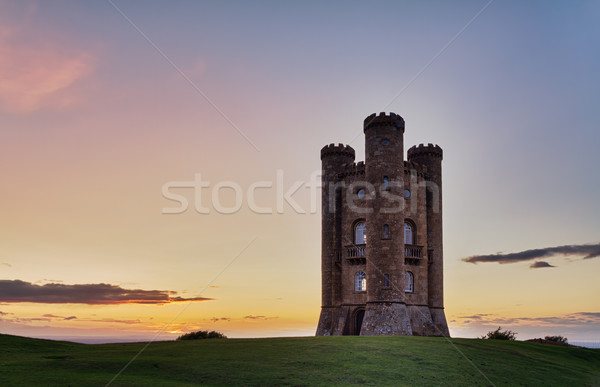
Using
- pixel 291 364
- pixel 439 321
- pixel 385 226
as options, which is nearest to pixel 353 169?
pixel 385 226

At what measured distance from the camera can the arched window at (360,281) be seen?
1831 inches

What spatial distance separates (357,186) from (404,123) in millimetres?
7092

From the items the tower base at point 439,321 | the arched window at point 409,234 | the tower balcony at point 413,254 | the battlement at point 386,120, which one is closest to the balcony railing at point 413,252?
the tower balcony at point 413,254

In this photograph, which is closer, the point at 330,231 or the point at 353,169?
the point at 353,169

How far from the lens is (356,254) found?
1839 inches

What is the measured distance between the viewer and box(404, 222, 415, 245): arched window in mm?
46906

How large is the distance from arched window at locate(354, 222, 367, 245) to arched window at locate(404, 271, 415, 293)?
4.86 m

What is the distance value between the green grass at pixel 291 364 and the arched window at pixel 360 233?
14.3 metres

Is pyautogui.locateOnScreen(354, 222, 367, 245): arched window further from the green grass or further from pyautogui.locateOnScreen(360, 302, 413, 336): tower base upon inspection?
the green grass

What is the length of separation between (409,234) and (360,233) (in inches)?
174

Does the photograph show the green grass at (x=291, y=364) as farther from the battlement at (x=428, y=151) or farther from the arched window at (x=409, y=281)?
the battlement at (x=428, y=151)

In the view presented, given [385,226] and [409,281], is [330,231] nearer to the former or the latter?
[385,226]

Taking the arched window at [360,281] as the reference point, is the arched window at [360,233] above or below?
above

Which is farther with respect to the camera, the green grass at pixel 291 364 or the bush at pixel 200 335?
the bush at pixel 200 335
